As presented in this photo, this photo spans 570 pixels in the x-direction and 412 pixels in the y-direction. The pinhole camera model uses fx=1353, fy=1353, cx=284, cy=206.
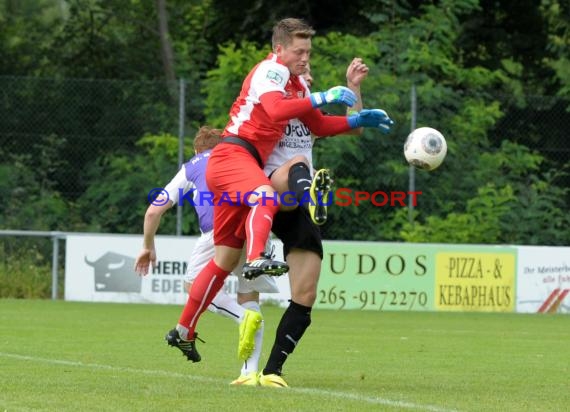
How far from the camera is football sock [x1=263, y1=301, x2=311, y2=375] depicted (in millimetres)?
7832

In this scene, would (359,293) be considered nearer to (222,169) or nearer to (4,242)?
(4,242)

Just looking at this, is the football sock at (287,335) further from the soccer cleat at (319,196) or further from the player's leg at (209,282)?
the soccer cleat at (319,196)

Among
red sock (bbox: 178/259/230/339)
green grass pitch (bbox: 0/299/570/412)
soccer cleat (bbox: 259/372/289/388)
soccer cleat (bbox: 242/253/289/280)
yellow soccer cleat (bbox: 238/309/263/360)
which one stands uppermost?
soccer cleat (bbox: 242/253/289/280)

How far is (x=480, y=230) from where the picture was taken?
66.9 feet

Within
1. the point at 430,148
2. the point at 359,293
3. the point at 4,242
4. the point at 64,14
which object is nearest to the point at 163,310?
the point at 359,293

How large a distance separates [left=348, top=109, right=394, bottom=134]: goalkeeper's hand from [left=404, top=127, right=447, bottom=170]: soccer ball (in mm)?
823

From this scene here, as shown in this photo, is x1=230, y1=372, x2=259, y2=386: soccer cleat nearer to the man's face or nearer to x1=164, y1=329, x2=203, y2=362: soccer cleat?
x1=164, y1=329, x2=203, y2=362: soccer cleat

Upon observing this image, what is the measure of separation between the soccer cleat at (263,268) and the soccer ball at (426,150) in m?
1.77

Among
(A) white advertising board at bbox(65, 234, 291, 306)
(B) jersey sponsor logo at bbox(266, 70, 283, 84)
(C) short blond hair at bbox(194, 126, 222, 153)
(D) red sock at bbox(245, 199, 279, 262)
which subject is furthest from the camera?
(A) white advertising board at bbox(65, 234, 291, 306)

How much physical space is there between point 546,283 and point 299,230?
→ 11411 millimetres

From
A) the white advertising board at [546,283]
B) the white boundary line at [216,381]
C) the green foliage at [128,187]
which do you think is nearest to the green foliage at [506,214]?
the white advertising board at [546,283]

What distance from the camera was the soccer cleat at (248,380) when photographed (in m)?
7.79

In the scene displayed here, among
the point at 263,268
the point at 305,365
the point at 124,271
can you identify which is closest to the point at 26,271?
the point at 124,271

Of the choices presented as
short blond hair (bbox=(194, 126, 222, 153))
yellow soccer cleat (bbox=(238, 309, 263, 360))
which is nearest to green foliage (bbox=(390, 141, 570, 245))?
short blond hair (bbox=(194, 126, 222, 153))
